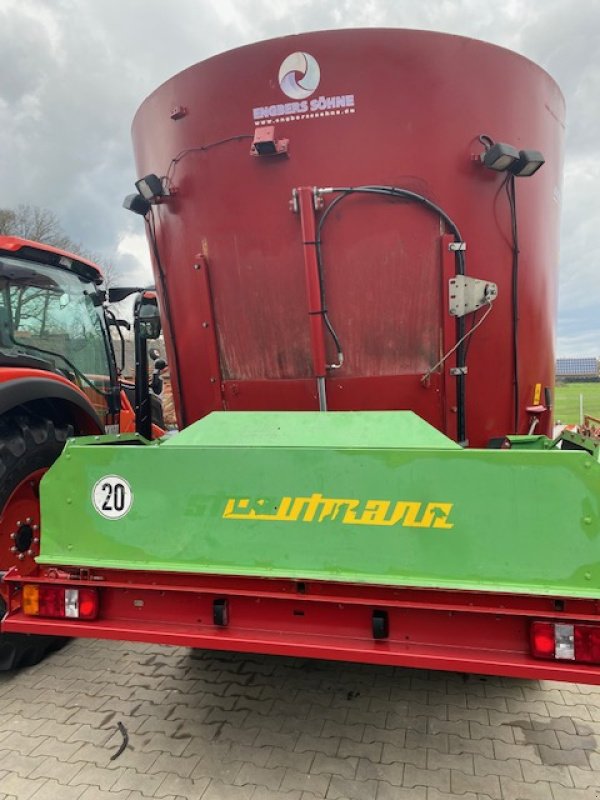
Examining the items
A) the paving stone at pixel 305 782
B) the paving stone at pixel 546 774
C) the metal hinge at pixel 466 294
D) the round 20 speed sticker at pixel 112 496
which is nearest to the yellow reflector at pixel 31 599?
the round 20 speed sticker at pixel 112 496

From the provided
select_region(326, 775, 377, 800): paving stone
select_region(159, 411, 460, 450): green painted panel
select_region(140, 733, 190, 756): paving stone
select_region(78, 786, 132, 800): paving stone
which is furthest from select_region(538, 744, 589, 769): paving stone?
select_region(78, 786, 132, 800): paving stone

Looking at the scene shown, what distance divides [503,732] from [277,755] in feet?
3.43

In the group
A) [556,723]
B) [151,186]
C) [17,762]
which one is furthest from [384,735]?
[151,186]

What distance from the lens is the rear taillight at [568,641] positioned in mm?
1849

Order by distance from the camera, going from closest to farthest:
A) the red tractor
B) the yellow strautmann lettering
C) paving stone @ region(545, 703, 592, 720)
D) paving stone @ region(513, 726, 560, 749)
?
1. the yellow strautmann lettering
2. paving stone @ region(513, 726, 560, 749)
3. paving stone @ region(545, 703, 592, 720)
4. the red tractor

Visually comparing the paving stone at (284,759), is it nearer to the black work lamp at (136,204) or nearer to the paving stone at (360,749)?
the paving stone at (360,749)

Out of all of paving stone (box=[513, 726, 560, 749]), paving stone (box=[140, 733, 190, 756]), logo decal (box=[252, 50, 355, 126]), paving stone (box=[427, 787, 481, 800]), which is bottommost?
paving stone (box=[513, 726, 560, 749])

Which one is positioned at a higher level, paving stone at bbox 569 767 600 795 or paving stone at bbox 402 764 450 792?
paving stone at bbox 402 764 450 792

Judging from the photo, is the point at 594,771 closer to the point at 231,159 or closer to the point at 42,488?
the point at 42,488

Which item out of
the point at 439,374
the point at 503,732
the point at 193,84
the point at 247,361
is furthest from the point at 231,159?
the point at 503,732

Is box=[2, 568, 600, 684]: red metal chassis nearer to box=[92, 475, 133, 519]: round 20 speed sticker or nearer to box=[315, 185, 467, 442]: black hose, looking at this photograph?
box=[92, 475, 133, 519]: round 20 speed sticker

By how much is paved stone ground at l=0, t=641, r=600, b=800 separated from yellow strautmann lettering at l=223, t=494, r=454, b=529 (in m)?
1.12

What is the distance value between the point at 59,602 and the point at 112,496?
19.9 inches

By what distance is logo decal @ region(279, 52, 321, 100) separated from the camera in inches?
107
